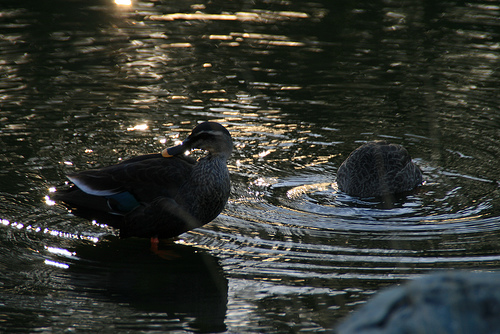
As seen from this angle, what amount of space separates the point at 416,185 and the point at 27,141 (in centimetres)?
544

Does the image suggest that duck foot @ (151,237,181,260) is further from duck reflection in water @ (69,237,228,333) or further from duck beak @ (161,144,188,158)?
duck beak @ (161,144,188,158)

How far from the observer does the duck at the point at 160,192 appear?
6.68m

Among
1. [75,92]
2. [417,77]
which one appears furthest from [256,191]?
[417,77]

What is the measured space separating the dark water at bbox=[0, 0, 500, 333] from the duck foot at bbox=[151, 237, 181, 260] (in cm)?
8

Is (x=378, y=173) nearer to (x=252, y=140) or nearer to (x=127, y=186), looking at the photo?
(x=252, y=140)

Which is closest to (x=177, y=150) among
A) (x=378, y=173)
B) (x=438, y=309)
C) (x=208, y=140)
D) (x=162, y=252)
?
(x=208, y=140)

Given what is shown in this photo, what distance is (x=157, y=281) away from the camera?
608cm

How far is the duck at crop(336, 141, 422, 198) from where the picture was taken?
27.8 feet

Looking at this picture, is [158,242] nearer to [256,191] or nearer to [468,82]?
[256,191]

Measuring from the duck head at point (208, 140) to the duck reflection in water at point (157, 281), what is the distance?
105 centimetres

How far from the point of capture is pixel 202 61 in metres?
12.5

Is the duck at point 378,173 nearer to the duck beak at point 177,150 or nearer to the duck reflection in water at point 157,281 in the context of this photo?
the duck beak at point 177,150

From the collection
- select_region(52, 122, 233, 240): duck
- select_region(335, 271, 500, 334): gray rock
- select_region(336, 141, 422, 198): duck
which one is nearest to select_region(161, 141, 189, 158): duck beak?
select_region(52, 122, 233, 240): duck

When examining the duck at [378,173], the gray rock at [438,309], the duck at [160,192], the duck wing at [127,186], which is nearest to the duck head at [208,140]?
the duck at [160,192]
